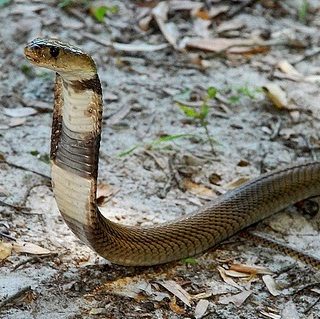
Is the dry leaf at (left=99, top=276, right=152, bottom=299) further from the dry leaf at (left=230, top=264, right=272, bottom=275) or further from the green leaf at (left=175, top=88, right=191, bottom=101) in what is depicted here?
Answer: the green leaf at (left=175, top=88, right=191, bottom=101)

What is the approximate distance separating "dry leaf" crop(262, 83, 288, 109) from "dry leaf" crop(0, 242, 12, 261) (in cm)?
243

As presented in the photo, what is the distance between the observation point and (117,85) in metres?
5.90

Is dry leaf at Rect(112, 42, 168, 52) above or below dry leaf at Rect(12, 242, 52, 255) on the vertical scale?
below

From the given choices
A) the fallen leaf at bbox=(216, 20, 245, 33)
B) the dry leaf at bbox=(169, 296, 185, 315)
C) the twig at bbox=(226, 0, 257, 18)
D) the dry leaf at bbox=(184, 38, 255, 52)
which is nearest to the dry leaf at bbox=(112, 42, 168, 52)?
the dry leaf at bbox=(184, 38, 255, 52)

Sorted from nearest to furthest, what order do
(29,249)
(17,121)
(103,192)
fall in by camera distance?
1. (29,249)
2. (103,192)
3. (17,121)

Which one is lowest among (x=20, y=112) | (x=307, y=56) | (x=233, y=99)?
(x=307, y=56)

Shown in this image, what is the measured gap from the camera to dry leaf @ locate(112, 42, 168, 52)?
6.35 metres

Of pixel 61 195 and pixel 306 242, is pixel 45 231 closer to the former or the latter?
pixel 61 195

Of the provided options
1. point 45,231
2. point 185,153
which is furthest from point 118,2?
point 45,231

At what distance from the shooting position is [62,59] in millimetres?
3268

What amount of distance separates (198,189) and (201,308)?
3.78ft

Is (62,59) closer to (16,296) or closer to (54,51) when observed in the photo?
(54,51)

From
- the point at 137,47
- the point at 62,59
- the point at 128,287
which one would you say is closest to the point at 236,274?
the point at 128,287

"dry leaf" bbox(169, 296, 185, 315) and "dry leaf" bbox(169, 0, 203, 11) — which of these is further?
"dry leaf" bbox(169, 0, 203, 11)
